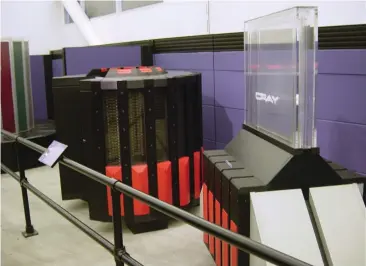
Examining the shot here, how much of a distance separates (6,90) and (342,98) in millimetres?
3482

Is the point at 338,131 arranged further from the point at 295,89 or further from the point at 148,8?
the point at 148,8

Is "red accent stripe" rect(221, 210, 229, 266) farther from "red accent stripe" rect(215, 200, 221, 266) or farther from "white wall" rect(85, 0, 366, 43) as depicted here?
"white wall" rect(85, 0, 366, 43)

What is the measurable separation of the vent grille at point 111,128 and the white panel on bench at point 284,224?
4.14 ft

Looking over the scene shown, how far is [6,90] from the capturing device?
450cm

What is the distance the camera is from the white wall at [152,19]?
2590 millimetres

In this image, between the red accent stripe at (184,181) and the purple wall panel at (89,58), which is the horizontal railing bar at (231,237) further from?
the purple wall panel at (89,58)

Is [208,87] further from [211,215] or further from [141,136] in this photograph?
[211,215]

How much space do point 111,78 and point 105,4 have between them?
340 cm

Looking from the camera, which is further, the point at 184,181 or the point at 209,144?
the point at 209,144

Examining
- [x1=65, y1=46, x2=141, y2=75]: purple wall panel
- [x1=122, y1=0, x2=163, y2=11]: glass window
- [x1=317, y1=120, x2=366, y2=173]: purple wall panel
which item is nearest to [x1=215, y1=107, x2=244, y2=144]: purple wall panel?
[x1=317, y1=120, x2=366, y2=173]: purple wall panel

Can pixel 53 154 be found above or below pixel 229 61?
below

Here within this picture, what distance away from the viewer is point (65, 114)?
3.17m

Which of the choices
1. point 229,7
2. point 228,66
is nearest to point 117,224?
point 228,66

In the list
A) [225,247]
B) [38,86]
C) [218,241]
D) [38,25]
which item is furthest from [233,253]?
[38,25]
